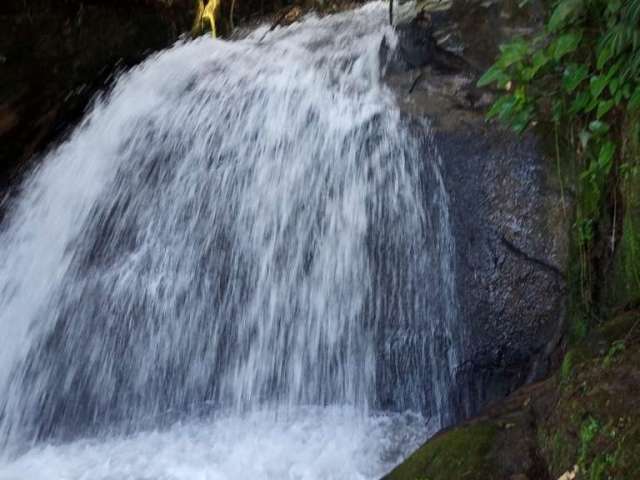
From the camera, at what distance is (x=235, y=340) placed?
14.4ft

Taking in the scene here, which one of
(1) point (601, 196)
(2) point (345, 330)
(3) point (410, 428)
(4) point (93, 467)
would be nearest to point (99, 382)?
(4) point (93, 467)

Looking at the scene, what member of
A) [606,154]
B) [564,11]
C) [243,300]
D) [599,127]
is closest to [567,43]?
[564,11]

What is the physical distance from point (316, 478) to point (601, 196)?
1824 mm

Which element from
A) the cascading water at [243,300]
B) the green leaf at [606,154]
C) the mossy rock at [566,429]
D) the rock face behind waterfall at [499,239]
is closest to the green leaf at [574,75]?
the green leaf at [606,154]

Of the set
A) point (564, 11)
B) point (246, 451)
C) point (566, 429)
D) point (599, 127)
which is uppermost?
point (564, 11)

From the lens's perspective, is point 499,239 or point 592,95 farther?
point 499,239

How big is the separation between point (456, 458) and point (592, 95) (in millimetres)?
1465

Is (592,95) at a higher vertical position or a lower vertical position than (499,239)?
higher

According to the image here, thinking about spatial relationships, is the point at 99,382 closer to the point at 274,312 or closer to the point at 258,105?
the point at 274,312

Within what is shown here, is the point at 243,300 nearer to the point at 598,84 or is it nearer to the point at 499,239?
the point at 499,239

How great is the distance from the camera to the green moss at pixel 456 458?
2.45 m

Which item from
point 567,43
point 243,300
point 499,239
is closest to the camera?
point 567,43

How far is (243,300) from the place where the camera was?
4.47m

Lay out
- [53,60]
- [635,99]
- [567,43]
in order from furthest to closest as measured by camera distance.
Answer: [53,60] → [567,43] → [635,99]
